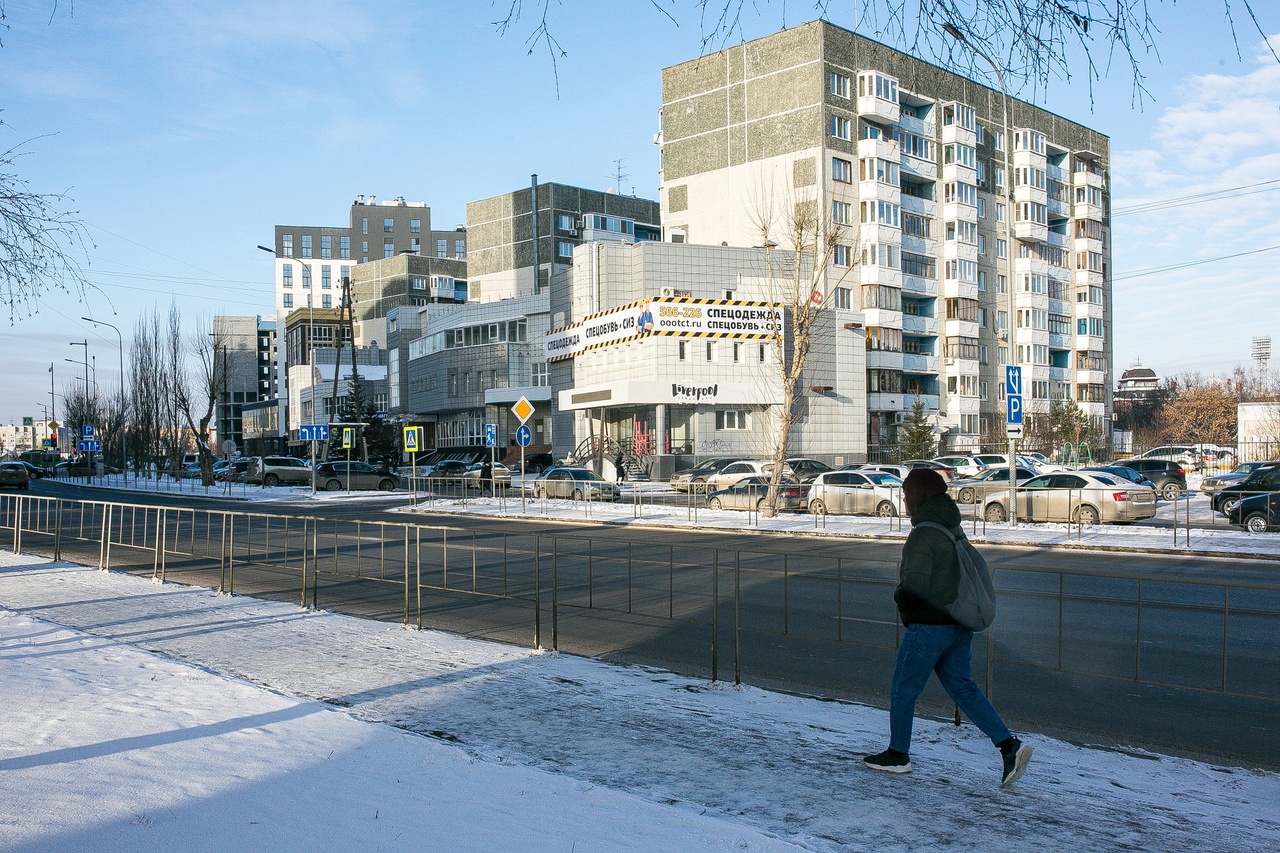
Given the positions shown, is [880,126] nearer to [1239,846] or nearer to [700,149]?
[700,149]

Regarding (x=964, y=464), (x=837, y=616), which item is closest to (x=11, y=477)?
(x=964, y=464)

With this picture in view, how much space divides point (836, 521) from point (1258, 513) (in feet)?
31.9

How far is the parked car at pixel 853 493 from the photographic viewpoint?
27641 millimetres

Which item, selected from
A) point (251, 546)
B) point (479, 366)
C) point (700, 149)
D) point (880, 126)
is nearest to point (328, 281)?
point (479, 366)

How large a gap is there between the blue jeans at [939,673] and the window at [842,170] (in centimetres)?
5925

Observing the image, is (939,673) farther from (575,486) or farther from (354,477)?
(354,477)

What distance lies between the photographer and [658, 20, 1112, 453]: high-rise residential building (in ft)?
202

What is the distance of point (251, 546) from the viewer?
15555mm

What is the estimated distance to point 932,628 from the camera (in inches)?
211

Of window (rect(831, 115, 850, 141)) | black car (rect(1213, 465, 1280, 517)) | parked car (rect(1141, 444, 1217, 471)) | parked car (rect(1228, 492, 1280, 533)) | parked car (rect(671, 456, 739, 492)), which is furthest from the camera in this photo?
window (rect(831, 115, 850, 141))

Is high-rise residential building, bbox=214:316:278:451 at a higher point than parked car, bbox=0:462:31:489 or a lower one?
higher

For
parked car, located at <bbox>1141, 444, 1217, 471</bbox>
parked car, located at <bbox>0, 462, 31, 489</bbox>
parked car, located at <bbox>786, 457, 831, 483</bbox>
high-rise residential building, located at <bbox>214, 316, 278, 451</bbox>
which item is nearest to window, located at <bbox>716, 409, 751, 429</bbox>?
parked car, located at <bbox>786, 457, 831, 483</bbox>

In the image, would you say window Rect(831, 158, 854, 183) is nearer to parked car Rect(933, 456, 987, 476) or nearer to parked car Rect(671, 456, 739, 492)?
parked car Rect(671, 456, 739, 492)

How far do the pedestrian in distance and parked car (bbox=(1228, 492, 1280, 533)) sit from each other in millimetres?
20042
